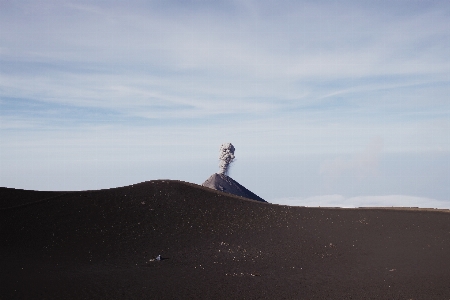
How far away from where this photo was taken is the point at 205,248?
2011cm

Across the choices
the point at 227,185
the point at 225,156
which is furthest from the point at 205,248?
the point at 225,156

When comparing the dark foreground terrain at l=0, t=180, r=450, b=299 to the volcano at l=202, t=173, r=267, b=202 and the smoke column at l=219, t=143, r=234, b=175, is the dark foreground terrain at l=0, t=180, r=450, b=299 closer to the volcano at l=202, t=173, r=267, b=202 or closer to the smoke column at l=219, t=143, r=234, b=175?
the volcano at l=202, t=173, r=267, b=202

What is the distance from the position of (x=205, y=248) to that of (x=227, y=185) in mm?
28763

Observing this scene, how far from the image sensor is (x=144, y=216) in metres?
23.0

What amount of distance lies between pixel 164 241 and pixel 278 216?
6.43 metres

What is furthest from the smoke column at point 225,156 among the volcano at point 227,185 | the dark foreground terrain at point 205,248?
the dark foreground terrain at point 205,248

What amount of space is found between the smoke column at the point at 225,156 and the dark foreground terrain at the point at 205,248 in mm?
25170

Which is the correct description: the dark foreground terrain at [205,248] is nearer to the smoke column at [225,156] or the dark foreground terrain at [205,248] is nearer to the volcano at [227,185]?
the volcano at [227,185]

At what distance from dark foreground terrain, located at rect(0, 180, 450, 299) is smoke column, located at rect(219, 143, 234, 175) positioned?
25.2 m

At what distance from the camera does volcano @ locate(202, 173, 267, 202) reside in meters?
47.7

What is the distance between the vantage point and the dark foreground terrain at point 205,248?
51.0 ft

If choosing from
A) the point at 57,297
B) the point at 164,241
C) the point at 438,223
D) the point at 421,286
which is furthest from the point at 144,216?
the point at 438,223

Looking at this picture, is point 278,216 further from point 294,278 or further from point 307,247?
point 294,278

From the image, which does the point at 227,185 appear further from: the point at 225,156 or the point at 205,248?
the point at 205,248
